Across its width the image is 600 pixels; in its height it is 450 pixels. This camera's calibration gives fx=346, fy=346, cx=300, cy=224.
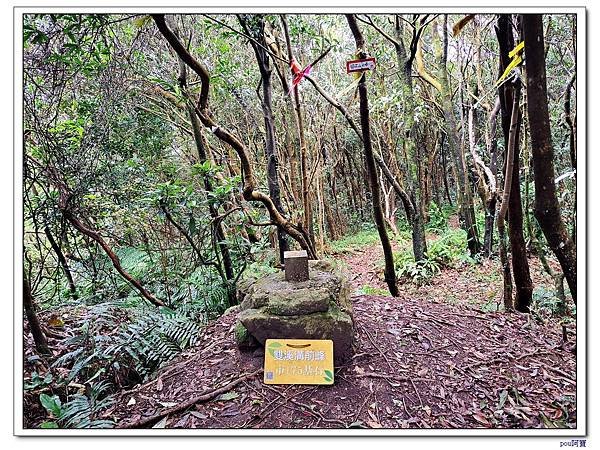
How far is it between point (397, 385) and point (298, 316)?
640 mm

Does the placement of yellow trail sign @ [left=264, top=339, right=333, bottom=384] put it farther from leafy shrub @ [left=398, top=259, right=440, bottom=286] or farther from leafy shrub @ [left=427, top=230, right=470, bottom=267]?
leafy shrub @ [left=427, top=230, right=470, bottom=267]

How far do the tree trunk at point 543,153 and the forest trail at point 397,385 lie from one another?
592 mm

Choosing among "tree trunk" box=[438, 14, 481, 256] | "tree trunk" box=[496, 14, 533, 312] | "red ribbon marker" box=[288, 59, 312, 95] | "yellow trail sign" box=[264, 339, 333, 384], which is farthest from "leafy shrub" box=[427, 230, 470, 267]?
"yellow trail sign" box=[264, 339, 333, 384]

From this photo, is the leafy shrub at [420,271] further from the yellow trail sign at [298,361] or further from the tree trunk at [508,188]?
the yellow trail sign at [298,361]

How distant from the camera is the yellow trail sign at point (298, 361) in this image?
1.78 metres

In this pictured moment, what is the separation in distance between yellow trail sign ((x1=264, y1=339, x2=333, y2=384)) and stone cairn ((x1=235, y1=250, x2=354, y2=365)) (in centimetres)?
5

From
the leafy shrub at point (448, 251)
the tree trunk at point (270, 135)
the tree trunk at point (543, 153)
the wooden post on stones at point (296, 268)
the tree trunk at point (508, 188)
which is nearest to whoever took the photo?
the tree trunk at point (543, 153)

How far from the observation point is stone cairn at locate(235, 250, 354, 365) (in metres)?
1.89

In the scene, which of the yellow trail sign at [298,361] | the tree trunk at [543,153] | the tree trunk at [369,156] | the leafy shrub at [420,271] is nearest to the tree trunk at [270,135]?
the tree trunk at [369,156]

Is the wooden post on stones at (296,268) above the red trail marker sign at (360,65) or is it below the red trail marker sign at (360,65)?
below

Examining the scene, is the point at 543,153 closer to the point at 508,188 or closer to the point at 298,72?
the point at 508,188
